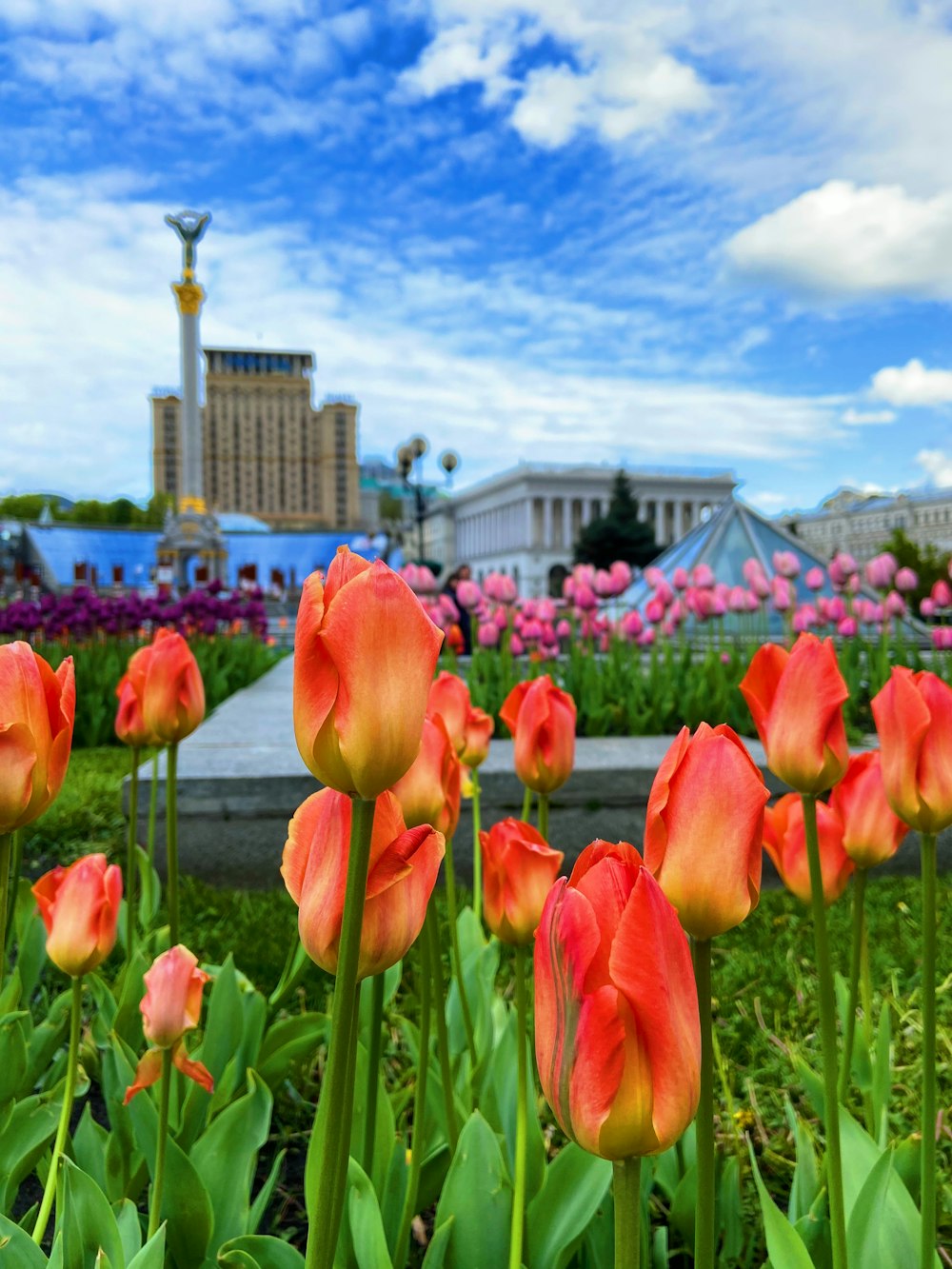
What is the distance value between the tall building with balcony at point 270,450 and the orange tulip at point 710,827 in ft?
366

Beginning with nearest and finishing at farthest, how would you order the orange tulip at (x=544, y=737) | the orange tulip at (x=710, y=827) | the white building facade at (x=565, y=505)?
the orange tulip at (x=710, y=827), the orange tulip at (x=544, y=737), the white building facade at (x=565, y=505)

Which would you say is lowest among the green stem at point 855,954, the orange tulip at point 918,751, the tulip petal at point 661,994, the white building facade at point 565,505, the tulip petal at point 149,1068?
the tulip petal at point 149,1068

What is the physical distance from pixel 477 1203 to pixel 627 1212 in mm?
578

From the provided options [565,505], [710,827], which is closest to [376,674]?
[710,827]

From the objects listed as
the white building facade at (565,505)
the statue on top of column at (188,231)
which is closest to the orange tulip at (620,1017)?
the statue on top of column at (188,231)

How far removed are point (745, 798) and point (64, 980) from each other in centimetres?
221

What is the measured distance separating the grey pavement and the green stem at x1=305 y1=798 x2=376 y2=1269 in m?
2.61

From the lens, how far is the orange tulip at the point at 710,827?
0.63 meters

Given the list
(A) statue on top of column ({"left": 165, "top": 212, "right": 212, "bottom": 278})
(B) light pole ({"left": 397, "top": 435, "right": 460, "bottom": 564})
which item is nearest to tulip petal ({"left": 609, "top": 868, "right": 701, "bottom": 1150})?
(B) light pole ({"left": 397, "top": 435, "right": 460, "bottom": 564})

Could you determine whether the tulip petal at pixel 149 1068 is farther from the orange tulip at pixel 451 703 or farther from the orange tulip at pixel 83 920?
the orange tulip at pixel 451 703

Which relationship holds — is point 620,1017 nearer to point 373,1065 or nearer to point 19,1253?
point 373,1065

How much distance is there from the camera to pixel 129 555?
49062 millimetres

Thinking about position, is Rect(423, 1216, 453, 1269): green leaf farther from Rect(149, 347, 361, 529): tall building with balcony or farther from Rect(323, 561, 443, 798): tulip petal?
Rect(149, 347, 361, 529): tall building with balcony

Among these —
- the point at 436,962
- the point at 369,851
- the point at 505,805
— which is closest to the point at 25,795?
the point at 369,851
